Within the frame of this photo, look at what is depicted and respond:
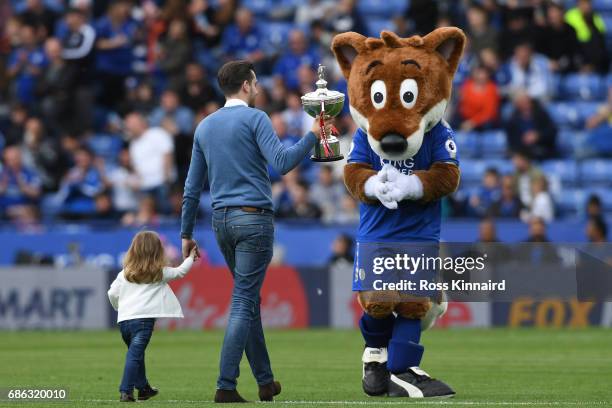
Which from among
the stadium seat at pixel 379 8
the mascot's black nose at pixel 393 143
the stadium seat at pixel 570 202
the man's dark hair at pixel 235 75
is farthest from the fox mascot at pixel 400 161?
the stadium seat at pixel 379 8

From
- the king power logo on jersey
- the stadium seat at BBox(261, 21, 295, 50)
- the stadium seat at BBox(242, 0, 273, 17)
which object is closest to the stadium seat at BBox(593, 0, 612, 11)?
the stadium seat at BBox(261, 21, 295, 50)

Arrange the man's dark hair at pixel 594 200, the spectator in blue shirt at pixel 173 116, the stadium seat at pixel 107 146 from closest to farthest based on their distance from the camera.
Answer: the man's dark hair at pixel 594 200, the spectator in blue shirt at pixel 173 116, the stadium seat at pixel 107 146

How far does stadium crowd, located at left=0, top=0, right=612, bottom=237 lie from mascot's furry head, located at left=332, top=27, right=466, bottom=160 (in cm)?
1014

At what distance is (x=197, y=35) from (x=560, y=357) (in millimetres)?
11400

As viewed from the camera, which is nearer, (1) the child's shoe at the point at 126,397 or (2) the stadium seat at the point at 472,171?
(1) the child's shoe at the point at 126,397

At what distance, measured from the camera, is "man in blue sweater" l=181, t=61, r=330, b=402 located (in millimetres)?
9078

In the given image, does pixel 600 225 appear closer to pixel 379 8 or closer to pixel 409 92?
pixel 379 8

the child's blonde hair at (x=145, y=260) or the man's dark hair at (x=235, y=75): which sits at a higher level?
the man's dark hair at (x=235, y=75)

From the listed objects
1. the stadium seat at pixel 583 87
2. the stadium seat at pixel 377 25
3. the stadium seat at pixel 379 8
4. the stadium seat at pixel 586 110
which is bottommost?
Result: the stadium seat at pixel 586 110

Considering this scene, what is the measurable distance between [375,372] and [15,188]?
12119 mm

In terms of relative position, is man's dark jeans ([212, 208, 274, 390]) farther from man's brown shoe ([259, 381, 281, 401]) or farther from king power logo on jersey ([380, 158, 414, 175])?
king power logo on jersey ([380, 158, 414, 175])

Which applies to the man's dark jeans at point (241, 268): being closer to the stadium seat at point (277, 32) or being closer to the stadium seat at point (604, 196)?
the stadium seat at point (604, 196)

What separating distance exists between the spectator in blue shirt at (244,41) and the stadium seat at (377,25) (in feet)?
6.16

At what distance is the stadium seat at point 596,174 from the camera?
21547mm
